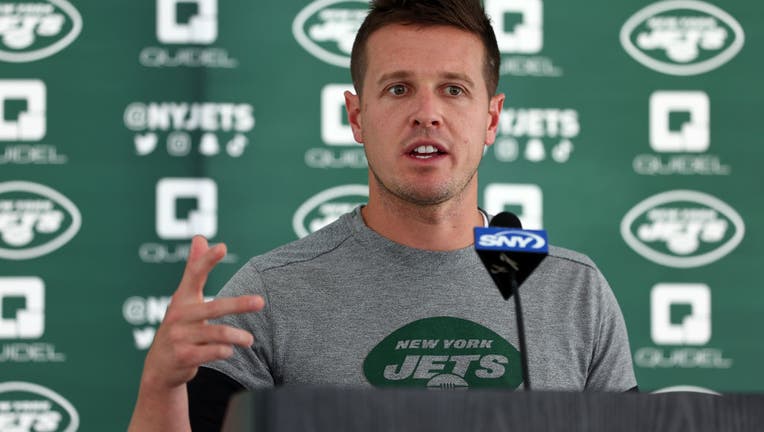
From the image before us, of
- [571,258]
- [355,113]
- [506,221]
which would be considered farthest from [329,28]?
[506,221]

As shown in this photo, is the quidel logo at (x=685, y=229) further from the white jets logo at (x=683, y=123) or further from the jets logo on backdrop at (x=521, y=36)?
the jets logo on backdrop at (x=521, y=36)

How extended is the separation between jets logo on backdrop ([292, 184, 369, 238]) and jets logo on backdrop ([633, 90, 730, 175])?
2.27ft

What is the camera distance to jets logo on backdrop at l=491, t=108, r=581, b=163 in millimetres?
2430

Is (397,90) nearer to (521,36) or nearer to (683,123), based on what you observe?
(521,36)

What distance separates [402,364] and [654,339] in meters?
1.29

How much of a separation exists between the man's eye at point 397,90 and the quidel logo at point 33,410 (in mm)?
1330

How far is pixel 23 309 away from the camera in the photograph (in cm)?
233

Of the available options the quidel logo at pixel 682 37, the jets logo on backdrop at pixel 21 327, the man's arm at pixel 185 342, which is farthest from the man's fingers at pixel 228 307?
the quidel logo at pixel 682 37

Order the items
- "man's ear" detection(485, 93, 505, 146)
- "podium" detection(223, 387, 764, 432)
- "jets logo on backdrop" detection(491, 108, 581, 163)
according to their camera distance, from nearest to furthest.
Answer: "podium" detection(223, 387, 764, 432), "man's ear" detection(485, 93, 505, 146), "jets logo on backdrop" detection(491, 108, 581, 163)

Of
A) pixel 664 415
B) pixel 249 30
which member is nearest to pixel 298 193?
pixel 249 30

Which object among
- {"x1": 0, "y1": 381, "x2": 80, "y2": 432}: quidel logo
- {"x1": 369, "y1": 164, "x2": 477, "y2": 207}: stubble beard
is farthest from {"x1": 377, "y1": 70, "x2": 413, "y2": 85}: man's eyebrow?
{"x1": 0, "y1": 381, "x2": 80, "y2": 432}: quidel logo

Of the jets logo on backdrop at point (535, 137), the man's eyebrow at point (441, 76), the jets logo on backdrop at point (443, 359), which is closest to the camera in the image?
the jets logo on backdrop at point (443, 359)

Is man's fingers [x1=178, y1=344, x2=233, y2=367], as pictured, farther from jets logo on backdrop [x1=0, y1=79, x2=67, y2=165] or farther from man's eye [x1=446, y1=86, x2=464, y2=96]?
jets logo on backdrop [x1=0, y1=79, x2=67, y2=165]

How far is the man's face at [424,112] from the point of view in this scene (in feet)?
4.46
